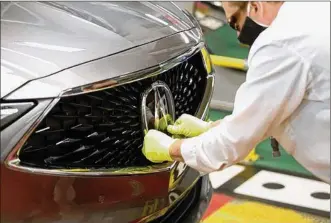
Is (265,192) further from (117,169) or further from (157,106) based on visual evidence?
(117,169)

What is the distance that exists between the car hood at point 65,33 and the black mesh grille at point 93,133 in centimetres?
13

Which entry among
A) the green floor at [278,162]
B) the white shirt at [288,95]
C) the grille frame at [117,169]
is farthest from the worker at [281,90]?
the green floor at [278,162]

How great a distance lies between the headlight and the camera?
1.93 m

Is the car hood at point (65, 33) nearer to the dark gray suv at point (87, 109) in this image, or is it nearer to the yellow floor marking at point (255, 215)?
the dark gray suv at point (87, 109)

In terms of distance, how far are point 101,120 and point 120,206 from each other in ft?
0.96

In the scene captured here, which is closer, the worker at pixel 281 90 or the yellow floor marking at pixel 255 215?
the worker at pixel 281 90

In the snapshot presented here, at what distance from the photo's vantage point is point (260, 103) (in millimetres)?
1877

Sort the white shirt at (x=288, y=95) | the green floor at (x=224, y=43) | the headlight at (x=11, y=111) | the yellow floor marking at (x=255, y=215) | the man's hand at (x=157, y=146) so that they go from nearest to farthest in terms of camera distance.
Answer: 1. the white shirt at (x=288, y=95)
2. the headlight at (x=11, y=111)
3. the man's hand at (x=157, y=146)
4. the yellow floor marking at (x=255, y=215)
5. the green floor at (x=224, y=43)

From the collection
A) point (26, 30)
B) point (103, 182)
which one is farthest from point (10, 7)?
point (103, 182)

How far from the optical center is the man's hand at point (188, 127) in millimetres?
2463

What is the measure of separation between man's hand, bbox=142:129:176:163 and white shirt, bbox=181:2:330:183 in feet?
0.79

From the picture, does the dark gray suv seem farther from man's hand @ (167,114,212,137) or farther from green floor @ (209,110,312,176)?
green floor @ (209,110,312,176)

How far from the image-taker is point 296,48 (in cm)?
182

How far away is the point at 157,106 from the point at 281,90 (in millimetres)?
686
